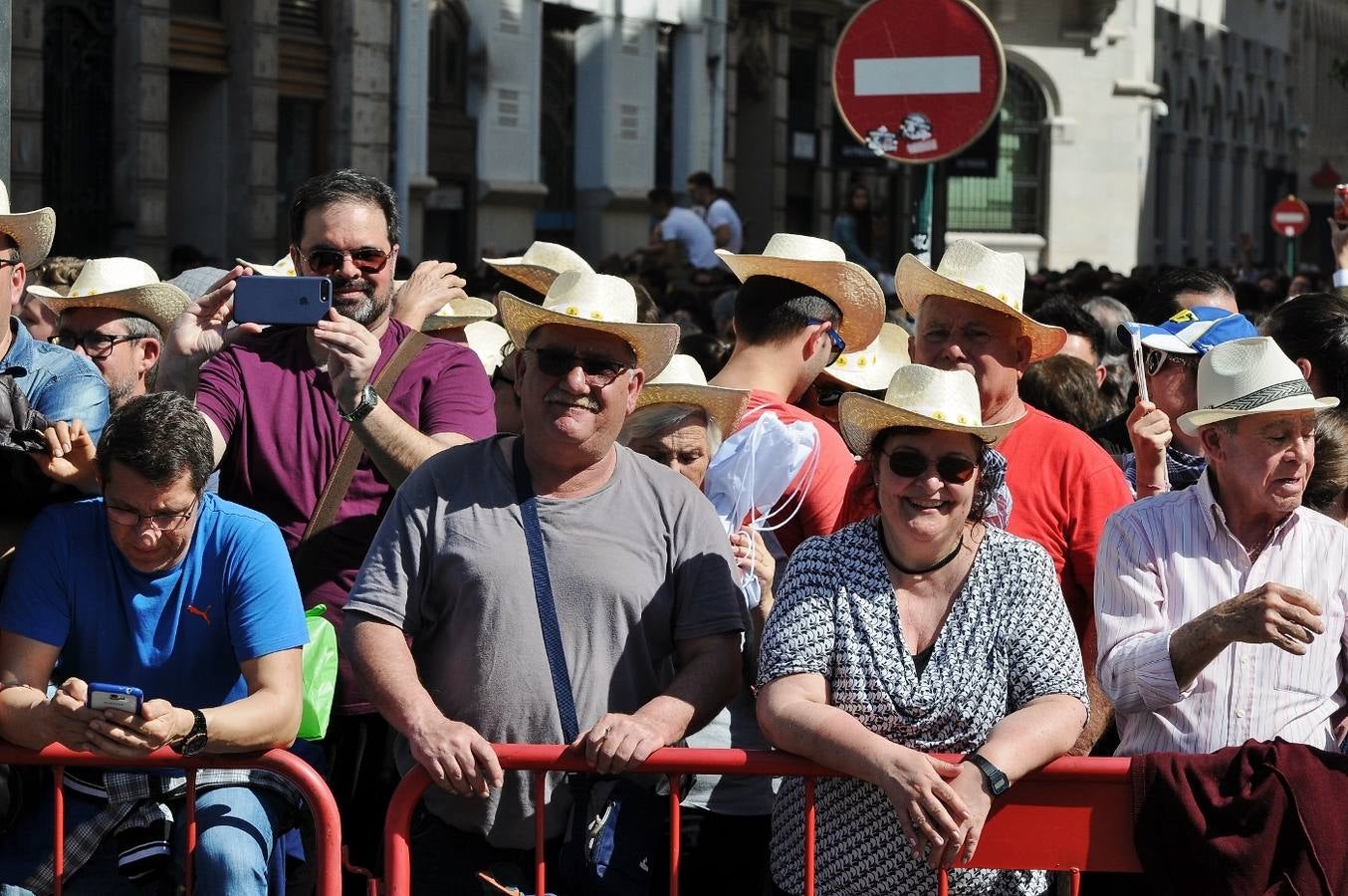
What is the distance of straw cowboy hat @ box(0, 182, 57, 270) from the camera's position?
19.1 ft

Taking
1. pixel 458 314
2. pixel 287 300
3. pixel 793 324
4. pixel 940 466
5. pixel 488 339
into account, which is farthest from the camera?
pixel 488 339

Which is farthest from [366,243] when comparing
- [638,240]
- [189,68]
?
[638,240]

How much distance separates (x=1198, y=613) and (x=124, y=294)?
3.59 metres

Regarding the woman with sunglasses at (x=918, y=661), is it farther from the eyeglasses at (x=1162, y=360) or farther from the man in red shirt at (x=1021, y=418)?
the eyeglasses at (x=1162, y=360)

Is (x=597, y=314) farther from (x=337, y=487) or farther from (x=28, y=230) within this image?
(x=28, y=230)

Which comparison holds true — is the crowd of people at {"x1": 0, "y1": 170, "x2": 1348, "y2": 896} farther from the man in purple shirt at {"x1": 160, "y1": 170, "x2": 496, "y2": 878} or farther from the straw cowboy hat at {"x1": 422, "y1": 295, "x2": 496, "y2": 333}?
the straw cowboy hat at {"x1": 422, "y1": 295, "x2": 496, "y2": 333}

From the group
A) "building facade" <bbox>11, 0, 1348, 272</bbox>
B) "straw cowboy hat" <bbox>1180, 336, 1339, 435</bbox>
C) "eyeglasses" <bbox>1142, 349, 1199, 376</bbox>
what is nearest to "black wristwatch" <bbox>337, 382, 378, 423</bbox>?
"straw cowboy hat" <bbox>1180, 336, 1339, 435</bbox>

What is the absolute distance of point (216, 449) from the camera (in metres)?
5.43

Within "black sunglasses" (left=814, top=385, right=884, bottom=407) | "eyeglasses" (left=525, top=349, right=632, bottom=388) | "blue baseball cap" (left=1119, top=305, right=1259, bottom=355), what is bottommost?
"black sunglasses" (left=814, top=385, right=884, bottom=407)

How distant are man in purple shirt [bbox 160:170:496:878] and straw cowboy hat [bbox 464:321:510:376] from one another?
187 cm

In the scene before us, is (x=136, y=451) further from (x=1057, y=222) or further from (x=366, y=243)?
(x=1057, y=222)

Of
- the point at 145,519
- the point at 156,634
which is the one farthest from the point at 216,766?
the point at 145,519

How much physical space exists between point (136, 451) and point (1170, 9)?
4561cm

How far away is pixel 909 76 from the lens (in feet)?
28.6
